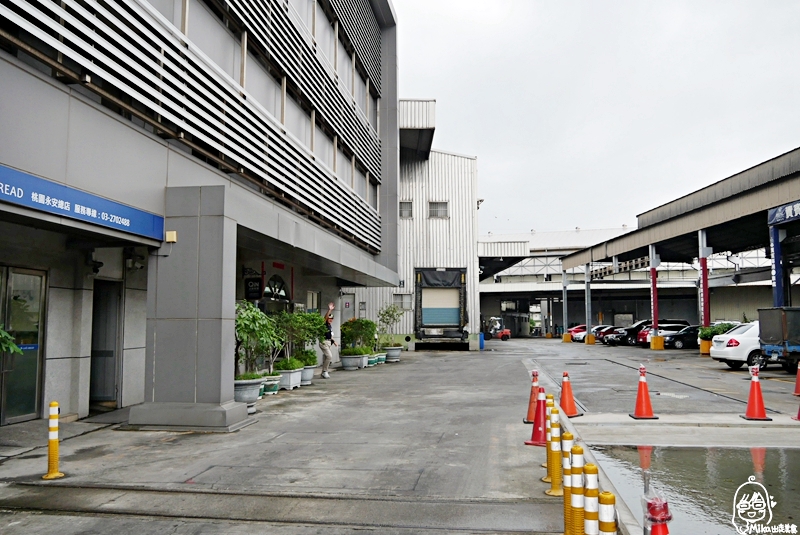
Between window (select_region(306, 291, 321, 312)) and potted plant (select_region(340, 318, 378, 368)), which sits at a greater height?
window (select_region(306, 291, 321, 312))

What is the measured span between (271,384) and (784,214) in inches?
752

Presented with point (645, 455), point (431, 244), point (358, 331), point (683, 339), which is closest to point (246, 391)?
point (645, 455)

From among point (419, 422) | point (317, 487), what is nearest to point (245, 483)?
point (317, 487)

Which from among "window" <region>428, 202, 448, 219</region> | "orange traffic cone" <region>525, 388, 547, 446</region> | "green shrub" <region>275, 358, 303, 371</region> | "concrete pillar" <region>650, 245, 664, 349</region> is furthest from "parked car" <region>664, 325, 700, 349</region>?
"orange traffic cone" <region>525, 388, 547, 446</region>

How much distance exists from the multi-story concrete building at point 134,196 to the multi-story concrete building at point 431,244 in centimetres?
2040

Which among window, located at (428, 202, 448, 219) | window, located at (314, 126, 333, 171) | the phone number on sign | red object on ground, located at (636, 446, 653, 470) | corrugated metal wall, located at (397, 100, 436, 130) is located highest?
corrugated metal wall, located at (397, 100, 436, 130)

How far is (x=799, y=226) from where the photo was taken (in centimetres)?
2508

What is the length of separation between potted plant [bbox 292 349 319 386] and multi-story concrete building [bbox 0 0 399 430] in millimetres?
3288

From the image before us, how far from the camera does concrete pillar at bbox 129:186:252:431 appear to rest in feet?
33.2

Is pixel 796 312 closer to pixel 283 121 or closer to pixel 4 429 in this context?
pixel 283 121

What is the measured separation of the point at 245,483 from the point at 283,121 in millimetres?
11736

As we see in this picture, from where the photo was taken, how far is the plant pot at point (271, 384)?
14.3 meters

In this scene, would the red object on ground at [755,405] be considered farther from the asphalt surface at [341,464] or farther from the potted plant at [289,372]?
the potted plant at [289,372]

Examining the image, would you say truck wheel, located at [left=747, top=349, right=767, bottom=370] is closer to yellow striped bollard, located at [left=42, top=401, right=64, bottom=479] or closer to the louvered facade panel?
the louvered facade panel
